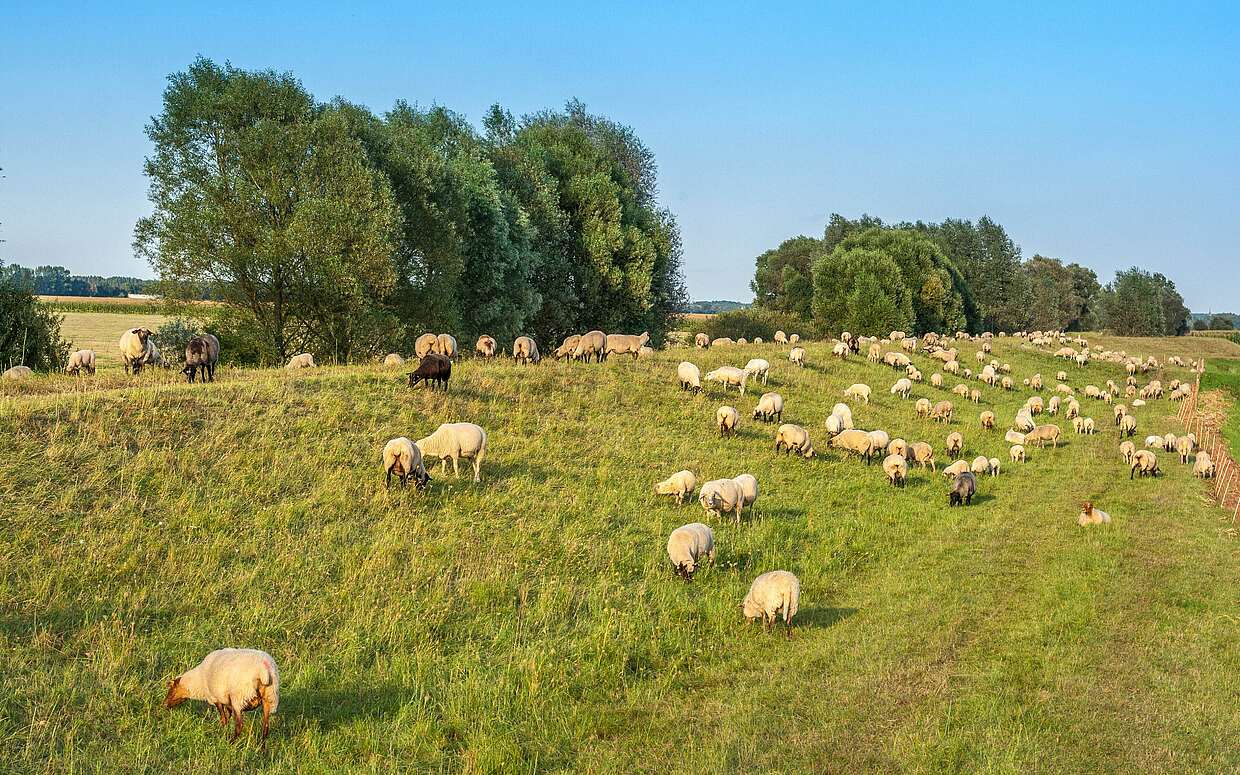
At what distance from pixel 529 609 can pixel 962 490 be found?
15.5 m

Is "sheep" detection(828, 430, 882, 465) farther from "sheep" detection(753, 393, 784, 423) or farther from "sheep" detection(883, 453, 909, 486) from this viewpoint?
"sheep" detection(753, 393, 784, 423)

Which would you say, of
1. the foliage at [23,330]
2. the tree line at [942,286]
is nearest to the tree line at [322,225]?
the foliage at [23,330]

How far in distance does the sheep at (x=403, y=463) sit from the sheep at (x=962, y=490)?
15.3 metres

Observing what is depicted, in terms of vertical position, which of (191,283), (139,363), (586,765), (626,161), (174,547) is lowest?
(586,765)

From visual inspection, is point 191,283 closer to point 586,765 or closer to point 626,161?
point 586,765

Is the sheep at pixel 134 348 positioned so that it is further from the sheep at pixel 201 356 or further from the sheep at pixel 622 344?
the sheep at pixel 622 344

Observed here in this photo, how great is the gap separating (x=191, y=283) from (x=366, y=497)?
2475 cm

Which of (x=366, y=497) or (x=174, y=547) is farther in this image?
(x=366, y=497)

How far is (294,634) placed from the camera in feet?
37.6

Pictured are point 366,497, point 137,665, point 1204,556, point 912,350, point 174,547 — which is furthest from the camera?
point 912,350

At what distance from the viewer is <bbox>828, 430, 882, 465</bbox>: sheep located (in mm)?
26844

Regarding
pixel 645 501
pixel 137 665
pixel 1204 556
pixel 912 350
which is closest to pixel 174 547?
pixel 137 665

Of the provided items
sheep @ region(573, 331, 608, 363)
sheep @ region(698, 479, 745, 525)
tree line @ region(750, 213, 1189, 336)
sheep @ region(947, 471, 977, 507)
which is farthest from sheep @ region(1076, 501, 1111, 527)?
tree line @ region(750, 213, 1189, 336)

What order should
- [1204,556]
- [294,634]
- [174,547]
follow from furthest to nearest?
1. [1204,556]
2. [174,547]
3. [294,634]
